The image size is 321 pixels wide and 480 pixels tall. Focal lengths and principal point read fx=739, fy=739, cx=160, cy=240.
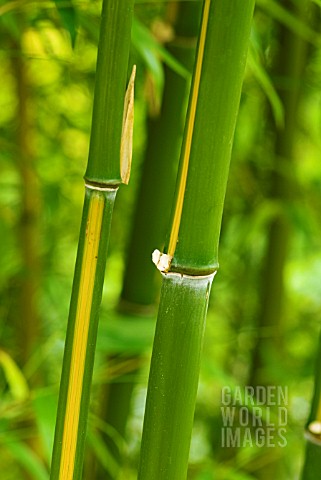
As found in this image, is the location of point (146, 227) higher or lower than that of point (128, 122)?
lower

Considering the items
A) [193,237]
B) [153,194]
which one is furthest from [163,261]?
[153,194]

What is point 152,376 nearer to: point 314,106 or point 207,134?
point 207,134

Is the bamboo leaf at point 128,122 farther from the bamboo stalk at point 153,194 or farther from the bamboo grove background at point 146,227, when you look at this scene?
the bamboo stalk at point 153,194

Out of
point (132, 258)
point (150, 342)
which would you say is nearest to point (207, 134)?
point (150, 342)

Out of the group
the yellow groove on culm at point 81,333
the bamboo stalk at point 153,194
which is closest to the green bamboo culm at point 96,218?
the yellow groove on culm at point 81,333

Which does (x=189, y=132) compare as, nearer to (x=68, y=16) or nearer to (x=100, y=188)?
(x=100, y=188)

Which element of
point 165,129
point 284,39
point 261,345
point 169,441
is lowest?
point 261,345

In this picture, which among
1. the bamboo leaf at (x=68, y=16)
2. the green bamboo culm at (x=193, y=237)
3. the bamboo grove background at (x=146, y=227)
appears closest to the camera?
the green bamboo culm at (x=193, y=237)
